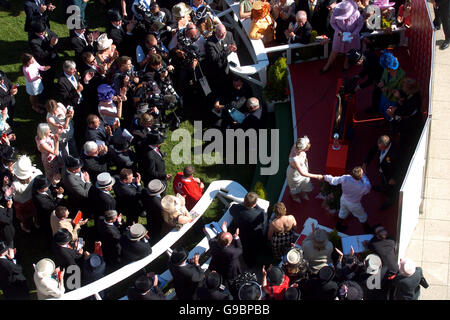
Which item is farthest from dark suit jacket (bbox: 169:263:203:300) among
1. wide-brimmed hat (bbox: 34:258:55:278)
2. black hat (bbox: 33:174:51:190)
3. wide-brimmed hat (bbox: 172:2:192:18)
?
wide-brimmed hat (bbox: 172:2:192:18)

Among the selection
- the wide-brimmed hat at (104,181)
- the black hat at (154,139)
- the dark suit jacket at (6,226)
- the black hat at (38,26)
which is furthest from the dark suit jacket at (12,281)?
the black hat at (38,26)

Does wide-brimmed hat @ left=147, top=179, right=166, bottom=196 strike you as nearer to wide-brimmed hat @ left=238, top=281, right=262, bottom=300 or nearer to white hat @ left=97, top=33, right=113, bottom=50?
wide-brimmed hat @ left=238, top=281, right=262, bottom=300

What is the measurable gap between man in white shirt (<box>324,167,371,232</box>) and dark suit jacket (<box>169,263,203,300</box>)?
8.65 feet

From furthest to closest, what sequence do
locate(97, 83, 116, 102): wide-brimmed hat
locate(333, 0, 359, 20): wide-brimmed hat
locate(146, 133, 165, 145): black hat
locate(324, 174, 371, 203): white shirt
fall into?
locate(333, 0, 359, 20): wide-brimmed hat
locate(97, 83, 116, 102): wide-brimmed hat
locate(146, 133, 165, 145): black hat
locate(324, 174, 371, 203): white shirt

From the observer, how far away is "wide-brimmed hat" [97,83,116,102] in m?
10.0

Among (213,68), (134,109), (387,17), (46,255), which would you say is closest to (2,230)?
(46,255)

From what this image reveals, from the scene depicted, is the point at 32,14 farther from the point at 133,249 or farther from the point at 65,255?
the point at 133,249

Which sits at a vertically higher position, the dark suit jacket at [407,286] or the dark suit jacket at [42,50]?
the dark suit jacket at [42,50]

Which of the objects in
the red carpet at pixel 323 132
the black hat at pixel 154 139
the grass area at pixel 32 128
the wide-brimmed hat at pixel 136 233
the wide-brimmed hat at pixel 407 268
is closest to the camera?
the wide-brimmed hat at pixel 407 268

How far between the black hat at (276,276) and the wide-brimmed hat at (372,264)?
Answer: 3.84 feet

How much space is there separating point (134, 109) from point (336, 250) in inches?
200

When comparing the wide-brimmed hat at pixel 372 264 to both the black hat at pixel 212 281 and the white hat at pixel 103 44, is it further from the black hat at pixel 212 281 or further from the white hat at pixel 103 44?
the white hat at pixel 103 44

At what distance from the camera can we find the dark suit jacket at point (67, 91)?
407 inches

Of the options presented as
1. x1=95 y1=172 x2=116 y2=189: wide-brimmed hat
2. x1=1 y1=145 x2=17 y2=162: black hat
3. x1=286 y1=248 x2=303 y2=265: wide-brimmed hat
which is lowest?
x1=286 y1=248 x2=303 y2=265: wide-brimmed hat
